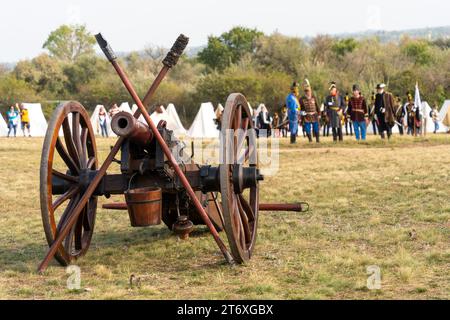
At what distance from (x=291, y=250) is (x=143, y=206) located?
1.80m

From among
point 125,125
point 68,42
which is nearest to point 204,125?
point 125,125

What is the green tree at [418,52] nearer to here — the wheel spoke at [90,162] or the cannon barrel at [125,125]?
the wheel spoke at [90,162]

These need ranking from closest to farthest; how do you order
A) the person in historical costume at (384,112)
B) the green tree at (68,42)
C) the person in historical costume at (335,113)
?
1. the person in historical costume at (384,112)
2. the person in historical costume at (335,113)
3. the green tree at (68,42)

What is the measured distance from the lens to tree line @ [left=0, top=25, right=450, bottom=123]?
168ft

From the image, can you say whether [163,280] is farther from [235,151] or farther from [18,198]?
[18,198]

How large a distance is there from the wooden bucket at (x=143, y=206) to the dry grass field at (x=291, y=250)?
0.47 meters

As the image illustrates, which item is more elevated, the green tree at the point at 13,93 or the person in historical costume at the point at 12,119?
the green tree at the point at 13,93

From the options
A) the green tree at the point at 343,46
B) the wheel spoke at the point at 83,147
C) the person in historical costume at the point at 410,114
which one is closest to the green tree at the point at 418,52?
the green tree at the point at 343,46

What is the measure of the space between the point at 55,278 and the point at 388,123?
16.0 metres

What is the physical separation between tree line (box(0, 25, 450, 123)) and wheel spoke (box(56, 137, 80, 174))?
38.2 meters

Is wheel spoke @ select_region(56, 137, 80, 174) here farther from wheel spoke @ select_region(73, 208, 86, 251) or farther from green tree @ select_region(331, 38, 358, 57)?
green tree @ select_region(331, 38, 358, 57)

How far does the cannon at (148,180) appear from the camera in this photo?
256 inches

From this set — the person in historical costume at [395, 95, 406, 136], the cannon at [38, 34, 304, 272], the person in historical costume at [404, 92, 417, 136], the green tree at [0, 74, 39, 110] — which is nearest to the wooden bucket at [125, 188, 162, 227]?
the cannon at [38, 34, 304, 272]

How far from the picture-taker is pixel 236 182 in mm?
6711
